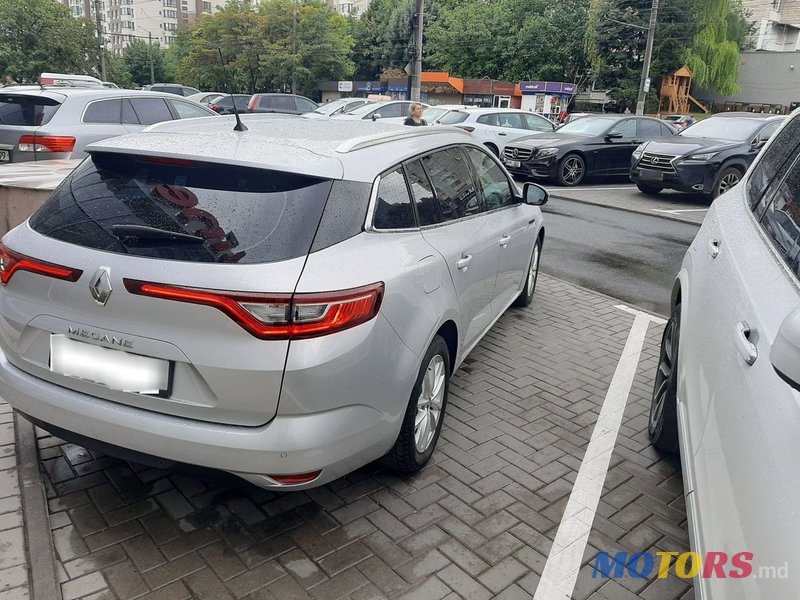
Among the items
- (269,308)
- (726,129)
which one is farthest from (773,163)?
(726,129)

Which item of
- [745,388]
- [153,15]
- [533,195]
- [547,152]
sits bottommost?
[547,152]

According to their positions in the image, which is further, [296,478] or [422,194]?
[422,194]

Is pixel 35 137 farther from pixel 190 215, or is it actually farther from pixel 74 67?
pixel 74 67

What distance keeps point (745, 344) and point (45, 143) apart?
9094mm

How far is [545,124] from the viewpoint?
17031mm

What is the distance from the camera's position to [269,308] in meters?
2.41

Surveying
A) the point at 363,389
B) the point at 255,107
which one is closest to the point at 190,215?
the point at 363,389

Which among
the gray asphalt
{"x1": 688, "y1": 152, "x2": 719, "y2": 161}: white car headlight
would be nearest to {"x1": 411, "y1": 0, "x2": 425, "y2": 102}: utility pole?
{"x1": 688, "y1": 152, "x2": 719, "y2": 161}: white car headlight

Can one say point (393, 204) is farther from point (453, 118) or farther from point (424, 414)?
point (453, 118)

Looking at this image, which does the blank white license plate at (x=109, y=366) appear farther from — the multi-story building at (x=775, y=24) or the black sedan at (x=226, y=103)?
the multi-story building at (x=775, y=24)

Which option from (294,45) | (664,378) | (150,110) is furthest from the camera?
(294,45)

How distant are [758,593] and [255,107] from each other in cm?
2306

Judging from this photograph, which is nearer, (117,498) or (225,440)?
(225,440)

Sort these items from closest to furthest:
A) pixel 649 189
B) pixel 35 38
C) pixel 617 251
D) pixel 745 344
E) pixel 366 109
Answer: pixel 745 344, pixel 617 251, pixel 649 189, pixel 366 109, pixel 35 38
